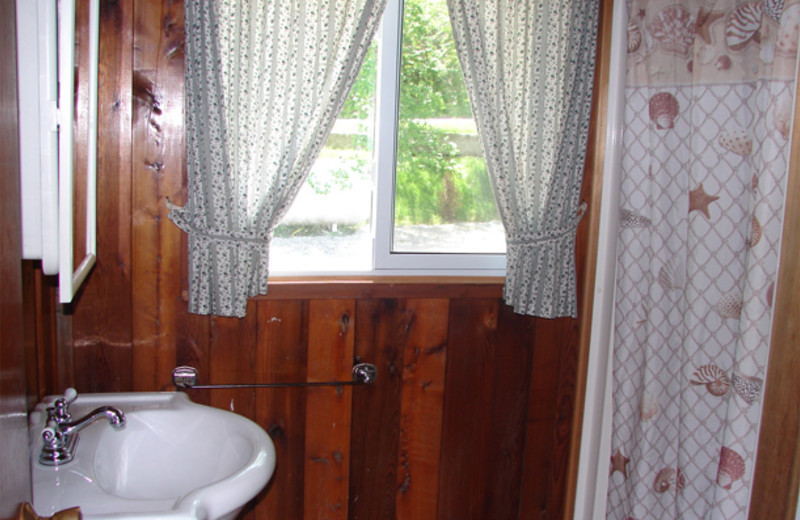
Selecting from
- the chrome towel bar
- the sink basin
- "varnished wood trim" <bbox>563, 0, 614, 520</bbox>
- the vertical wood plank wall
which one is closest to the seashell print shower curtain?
"varnished wood trim" <bbox>563, 0, 614, 520</bbox>

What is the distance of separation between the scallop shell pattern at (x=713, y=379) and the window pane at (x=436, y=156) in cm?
68

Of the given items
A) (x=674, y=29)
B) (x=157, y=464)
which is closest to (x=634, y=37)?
(x=674, y=29)

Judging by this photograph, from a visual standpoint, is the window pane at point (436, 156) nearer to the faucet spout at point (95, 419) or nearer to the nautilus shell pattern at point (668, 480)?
the nautilus shell pattern at point (668, 480)

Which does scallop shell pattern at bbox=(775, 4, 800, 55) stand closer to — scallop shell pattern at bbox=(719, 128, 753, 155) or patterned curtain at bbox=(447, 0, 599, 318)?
scallop shell pattern at bbox=(719, 128, 753, 155)

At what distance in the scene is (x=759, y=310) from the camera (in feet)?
4.81

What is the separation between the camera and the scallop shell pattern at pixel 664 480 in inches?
70.0

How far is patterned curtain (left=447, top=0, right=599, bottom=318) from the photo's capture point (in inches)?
74.1

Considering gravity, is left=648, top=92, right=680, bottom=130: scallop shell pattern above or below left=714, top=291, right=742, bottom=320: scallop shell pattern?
above

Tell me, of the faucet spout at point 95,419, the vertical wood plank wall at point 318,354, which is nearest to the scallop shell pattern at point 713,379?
the vertical wood plank wall at point 318,354

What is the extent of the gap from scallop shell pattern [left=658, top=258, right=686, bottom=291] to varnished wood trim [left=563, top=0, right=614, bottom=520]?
22 cm

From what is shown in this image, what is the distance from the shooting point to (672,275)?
1.75 m

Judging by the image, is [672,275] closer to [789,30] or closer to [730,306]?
[730,306]

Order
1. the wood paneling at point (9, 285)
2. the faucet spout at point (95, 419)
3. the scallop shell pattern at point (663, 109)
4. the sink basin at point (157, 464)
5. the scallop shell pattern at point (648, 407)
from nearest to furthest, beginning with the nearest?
the wood paneling at point (9, 285)
the sink basin at point (157, 464)
the faucet spout at point (95, 419)
the scallop shell pattern at point (663, 109)
the scallop shell pattern at point (648, 407)

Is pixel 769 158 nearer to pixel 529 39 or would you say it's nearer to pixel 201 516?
pixel 529 39
